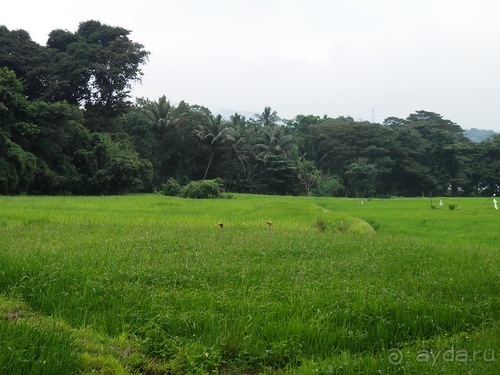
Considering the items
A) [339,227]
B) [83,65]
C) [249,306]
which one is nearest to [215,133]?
[83,65]

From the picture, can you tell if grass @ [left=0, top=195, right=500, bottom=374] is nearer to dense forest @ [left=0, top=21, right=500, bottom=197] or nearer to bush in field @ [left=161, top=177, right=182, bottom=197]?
dense forest @ [left=0, top=21, right=500, bottom=197]

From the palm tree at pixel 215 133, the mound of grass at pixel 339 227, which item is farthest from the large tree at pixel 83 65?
the mound of grass at pixel 339 227

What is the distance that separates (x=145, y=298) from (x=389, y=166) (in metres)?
42.7

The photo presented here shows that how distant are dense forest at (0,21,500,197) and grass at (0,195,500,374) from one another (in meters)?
16.8

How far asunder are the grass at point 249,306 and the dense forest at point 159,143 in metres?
16.8

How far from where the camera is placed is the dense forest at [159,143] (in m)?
23.9

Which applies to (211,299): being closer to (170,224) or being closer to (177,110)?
(170,224)

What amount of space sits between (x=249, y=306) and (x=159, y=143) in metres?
35.8

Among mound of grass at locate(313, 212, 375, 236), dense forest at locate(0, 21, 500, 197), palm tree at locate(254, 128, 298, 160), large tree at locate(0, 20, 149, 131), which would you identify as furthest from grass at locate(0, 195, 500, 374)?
palm tree at locate(254, 128, 298, 160)

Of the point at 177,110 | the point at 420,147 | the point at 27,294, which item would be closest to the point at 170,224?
the point at 27,294

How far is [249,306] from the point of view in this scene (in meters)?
4.78

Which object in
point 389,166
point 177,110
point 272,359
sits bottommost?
point 272,359

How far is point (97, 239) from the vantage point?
27.2 feet

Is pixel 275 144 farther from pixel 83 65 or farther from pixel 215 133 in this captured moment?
pixel 83 65
